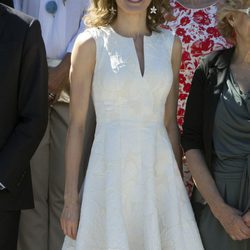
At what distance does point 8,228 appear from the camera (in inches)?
153

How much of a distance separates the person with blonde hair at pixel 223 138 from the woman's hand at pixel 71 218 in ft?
2.03

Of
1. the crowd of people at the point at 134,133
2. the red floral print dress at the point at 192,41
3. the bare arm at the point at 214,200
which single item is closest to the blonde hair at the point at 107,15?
the crowd of people at the point at 134,133

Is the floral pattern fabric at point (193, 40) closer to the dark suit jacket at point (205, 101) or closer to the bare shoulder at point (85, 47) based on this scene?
the dark suit jacket at point (205, 101)

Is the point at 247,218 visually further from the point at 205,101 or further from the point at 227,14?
the point at 227,14

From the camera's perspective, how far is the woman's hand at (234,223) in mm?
3631

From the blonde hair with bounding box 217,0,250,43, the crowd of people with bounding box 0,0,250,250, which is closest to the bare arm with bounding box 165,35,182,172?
the crowd of people with bounding box 0,0,250,250

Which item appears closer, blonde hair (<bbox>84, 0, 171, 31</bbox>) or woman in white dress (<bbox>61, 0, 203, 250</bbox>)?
woman in white dress (<bbox>61, 0, 203, 250</bbox>)

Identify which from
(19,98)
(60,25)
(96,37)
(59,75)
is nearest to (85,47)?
(96,37)

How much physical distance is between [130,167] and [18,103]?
66 centimetres

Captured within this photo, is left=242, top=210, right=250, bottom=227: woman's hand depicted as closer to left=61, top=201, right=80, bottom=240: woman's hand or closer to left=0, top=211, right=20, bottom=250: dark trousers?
left=61, top=201, right=80, bottom=240: woman's hand

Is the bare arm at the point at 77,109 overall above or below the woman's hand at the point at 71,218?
above

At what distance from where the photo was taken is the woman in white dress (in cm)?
362

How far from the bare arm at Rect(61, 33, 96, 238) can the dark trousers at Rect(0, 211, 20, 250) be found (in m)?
0.32

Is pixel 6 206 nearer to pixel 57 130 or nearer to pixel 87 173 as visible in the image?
pixel 87 173
